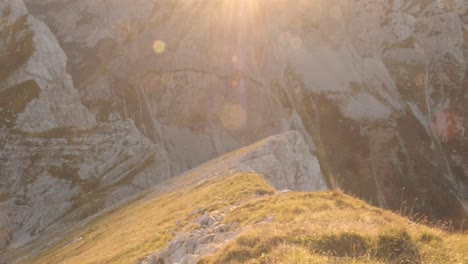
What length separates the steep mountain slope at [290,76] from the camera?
332ft

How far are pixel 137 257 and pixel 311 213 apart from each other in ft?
30.4

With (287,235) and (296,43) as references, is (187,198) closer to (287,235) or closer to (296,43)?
(287,235)

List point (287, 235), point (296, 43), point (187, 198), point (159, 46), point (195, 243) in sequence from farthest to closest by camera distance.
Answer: point (296, 43)
point (159, 46)
point (187, 198)
point (195, 243)
point (287, 235)

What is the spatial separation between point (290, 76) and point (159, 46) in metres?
39.5

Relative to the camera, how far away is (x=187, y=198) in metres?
32.8

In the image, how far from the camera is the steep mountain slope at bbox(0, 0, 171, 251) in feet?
225

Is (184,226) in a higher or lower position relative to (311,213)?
lower

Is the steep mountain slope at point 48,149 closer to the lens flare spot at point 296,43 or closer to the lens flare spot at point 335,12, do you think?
the lens flare spot at point 296,43

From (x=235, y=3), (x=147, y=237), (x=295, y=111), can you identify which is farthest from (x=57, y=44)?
(x=147, y=237)

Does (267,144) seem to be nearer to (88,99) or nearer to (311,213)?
(311,213)

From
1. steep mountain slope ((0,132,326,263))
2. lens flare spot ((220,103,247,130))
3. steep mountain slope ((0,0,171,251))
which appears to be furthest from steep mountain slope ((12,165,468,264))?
lens flare spot ((220,103,247,130))

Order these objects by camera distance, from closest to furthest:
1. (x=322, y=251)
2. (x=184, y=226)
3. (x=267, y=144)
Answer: (x=322, y=251), (x=184, y=226), (x=267, y=144)

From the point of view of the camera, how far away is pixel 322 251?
11.4 m

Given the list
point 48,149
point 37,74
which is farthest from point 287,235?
point 37,74
